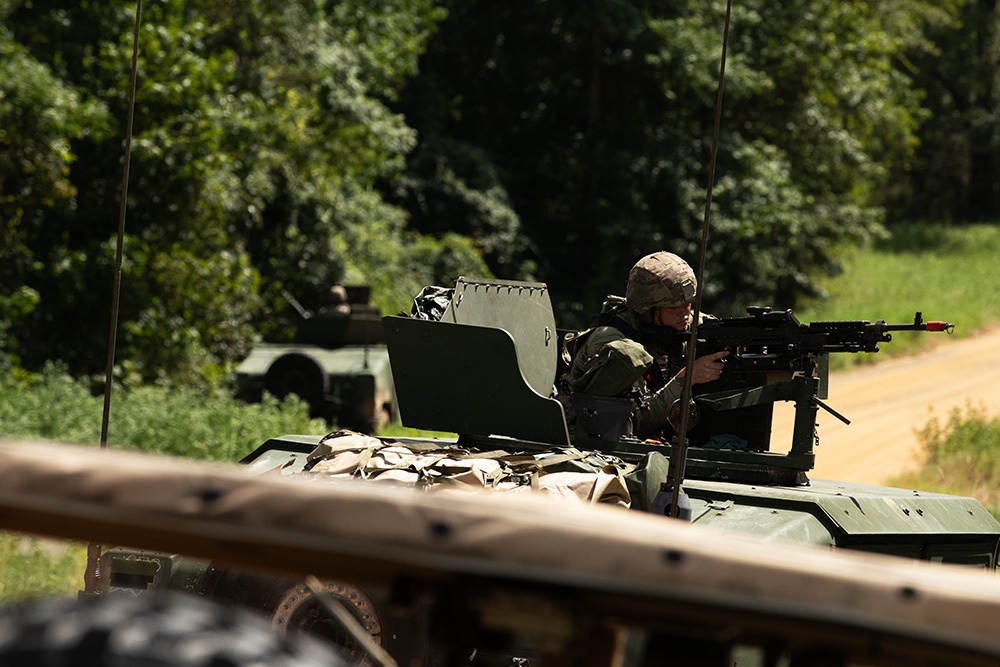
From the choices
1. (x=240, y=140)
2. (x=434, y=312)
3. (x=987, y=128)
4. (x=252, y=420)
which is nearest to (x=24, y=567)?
(x=434, y=312)

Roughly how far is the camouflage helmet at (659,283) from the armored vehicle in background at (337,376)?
27.7 ft

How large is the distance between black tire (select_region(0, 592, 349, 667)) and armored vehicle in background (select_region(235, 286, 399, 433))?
476 inches

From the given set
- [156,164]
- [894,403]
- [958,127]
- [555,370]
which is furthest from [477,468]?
[958,127]

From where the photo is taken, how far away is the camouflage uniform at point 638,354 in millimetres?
5203

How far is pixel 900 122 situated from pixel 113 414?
21.7 m

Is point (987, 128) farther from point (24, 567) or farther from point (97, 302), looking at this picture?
point (24, 567)

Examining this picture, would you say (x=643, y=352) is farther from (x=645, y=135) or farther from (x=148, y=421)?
(x=645, y=135)

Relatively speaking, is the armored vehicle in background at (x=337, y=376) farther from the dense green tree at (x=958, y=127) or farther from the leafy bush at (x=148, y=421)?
the dense green tree at (x=958, y=127)

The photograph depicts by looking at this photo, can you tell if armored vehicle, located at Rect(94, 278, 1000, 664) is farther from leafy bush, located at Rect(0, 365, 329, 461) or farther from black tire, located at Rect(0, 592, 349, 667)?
leafy bush, located at Rect(0, 365, 329, 461)

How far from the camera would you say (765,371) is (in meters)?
5.46

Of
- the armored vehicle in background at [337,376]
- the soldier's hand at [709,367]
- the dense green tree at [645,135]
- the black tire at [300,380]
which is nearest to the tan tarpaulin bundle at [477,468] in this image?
the soldier's hand at [709,367]

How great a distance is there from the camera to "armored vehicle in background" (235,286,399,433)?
46.6 ft

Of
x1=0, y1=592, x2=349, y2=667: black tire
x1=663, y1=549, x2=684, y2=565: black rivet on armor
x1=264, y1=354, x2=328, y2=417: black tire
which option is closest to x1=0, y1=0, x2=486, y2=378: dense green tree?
x1=264, y1=354, x2=328, y2=417: black tire

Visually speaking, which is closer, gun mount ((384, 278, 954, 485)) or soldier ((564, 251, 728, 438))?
gun mount ((384, 278, 954, 485))
